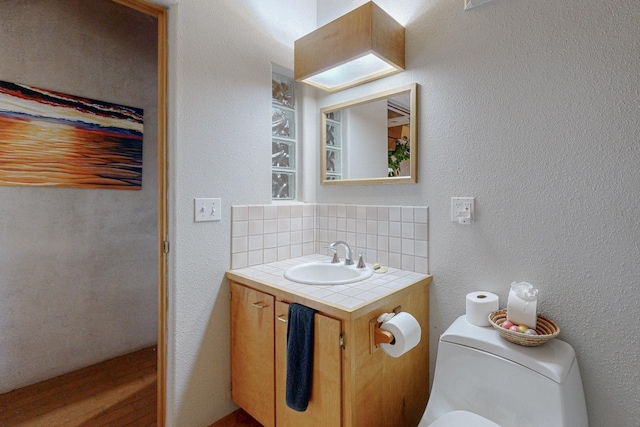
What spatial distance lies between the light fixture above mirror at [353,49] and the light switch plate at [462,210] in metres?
0.74

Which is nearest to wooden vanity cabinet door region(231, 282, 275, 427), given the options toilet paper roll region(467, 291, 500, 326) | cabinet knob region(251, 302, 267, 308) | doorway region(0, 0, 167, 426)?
cabinet knob region(251, 302, 267, 308)

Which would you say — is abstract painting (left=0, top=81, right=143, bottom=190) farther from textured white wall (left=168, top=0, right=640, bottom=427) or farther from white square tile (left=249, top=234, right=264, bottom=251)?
white square tile (left=249, top=234, right=264, bottom=251)

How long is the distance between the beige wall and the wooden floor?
12cm

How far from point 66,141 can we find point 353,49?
1870 mm

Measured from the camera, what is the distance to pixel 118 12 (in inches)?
87.6

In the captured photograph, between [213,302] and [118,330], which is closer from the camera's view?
[213,302]

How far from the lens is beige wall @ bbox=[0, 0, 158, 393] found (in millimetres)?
1812

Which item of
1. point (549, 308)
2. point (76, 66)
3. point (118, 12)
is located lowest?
point (549, 308)

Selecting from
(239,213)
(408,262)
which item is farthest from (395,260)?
(239,213)

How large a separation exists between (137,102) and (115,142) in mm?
359

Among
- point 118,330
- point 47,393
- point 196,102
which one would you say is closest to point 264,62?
point 196,102

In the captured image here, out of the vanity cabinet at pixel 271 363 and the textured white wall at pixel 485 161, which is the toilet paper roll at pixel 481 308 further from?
the vanity cabinet at pixel 271 363

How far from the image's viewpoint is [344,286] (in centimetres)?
135

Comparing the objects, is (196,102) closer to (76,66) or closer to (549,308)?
(76,66)
